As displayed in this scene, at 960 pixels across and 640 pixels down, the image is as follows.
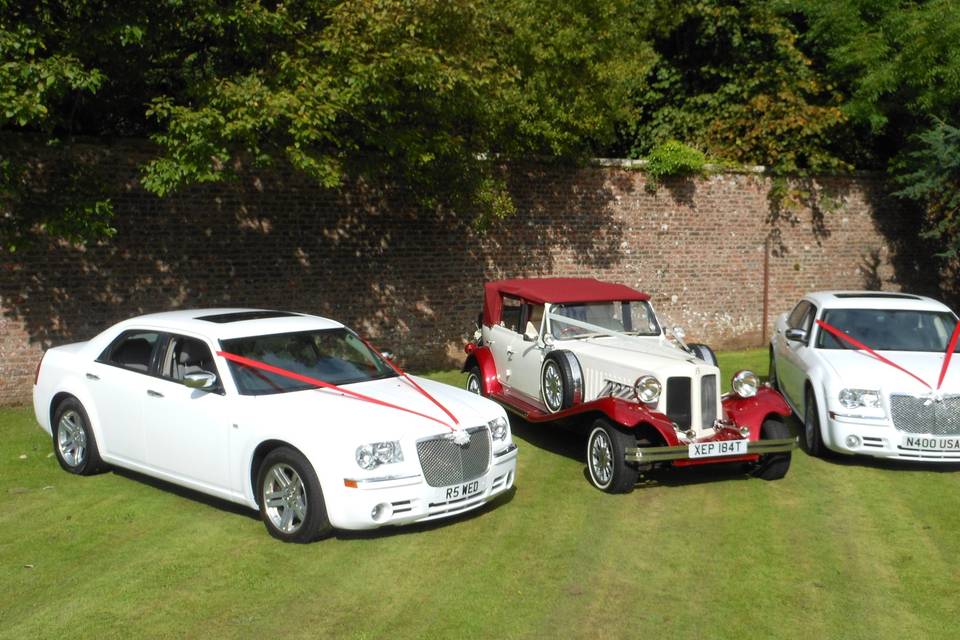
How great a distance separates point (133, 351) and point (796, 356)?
7.05 m

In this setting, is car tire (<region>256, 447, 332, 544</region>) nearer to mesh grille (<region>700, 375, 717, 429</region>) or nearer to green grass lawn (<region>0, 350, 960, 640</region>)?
green grass lawn (<region>0, 350, 960, 640</region>)

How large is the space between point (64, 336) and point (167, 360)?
6.08 meters

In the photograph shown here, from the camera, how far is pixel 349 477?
7039 millimetres

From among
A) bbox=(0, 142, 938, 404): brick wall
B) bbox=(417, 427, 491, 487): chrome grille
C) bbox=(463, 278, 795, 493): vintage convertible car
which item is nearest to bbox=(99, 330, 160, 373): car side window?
bbox=(417, 427, 491, 487): chrome grille

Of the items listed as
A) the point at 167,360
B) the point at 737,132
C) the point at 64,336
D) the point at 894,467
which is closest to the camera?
the point at 167,360

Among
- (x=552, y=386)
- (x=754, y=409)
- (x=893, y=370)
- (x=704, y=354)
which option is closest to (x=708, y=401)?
(x=754, y=409)

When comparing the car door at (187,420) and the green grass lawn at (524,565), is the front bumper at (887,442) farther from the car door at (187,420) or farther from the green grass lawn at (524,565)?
the car door at (187,420)

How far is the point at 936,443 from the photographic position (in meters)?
9.54

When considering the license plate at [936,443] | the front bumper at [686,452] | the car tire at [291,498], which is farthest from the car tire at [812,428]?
the car tire at [291,498]

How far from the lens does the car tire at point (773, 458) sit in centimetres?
927

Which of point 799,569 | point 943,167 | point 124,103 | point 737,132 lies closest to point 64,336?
point 124,103

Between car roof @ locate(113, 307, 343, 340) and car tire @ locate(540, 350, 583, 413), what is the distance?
7.49ft

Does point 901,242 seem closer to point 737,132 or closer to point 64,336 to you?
point 737,132

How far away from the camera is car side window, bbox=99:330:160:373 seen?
8742 mm
